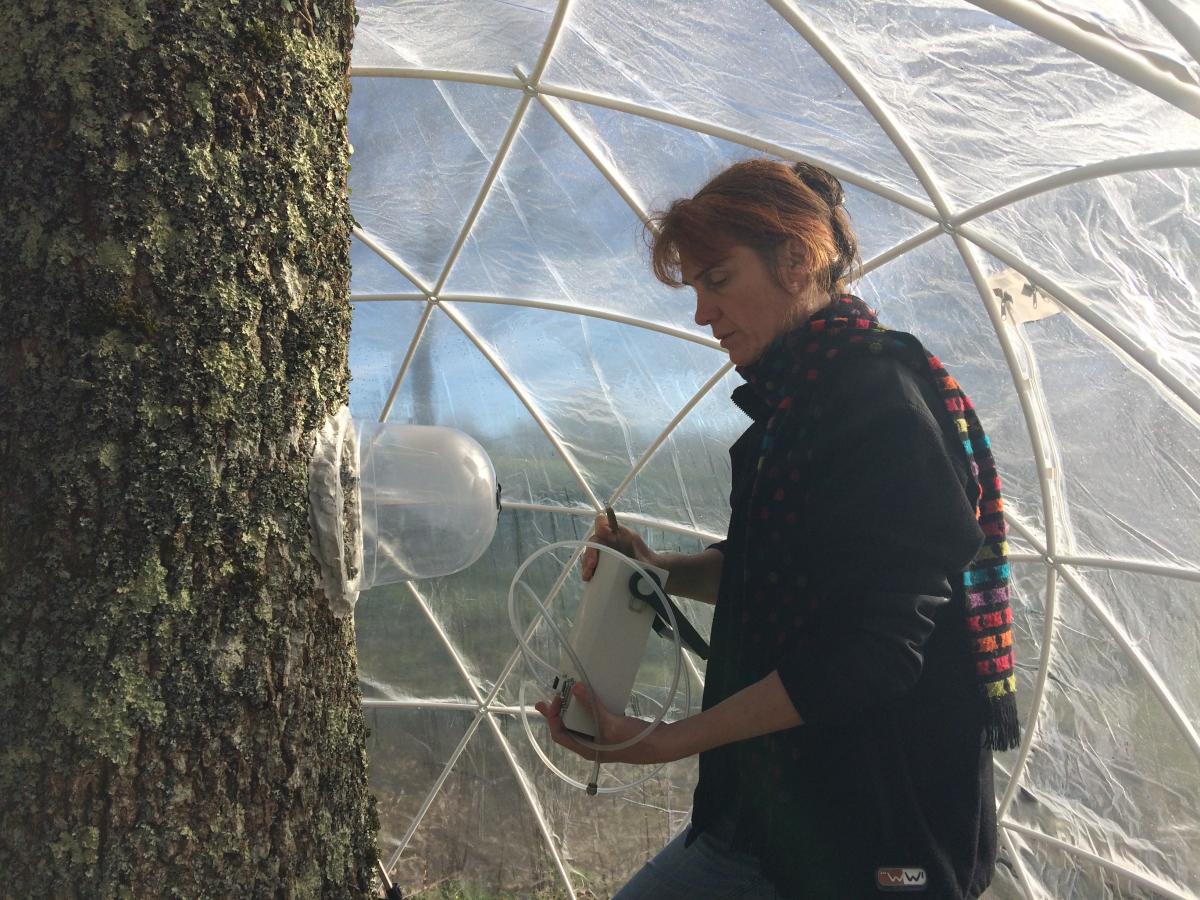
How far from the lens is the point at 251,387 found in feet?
5.76

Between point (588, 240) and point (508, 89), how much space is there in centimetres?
149

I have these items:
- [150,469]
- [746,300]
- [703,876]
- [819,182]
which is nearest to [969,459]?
[746,300]

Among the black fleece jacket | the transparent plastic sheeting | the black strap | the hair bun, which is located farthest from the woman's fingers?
the transparent plastic sheeting

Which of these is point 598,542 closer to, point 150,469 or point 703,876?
point 703,876

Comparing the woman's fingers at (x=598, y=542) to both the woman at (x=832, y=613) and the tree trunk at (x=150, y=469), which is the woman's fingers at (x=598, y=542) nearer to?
the woman at (x=832, y=613)

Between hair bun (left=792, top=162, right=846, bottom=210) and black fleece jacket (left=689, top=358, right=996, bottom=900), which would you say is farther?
hair bun (left=792, top=162, right=846, bottom=210)

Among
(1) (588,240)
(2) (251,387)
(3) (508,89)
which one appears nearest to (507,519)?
(1) (588,240)

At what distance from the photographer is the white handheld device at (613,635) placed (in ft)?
10.4

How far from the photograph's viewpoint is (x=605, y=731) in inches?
114

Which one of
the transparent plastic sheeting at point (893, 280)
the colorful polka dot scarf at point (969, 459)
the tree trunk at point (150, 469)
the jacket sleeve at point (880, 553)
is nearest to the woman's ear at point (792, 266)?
the colorful polka dot scarf at point (969, 459)

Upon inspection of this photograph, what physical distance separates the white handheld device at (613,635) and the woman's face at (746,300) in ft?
2.88

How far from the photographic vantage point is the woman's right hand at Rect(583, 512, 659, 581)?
337cm

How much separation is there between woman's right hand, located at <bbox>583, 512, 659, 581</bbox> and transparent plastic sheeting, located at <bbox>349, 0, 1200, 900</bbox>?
2443 millimetres

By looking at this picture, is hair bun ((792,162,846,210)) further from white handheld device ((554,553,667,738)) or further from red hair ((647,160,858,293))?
white handheld device ((554,553,667,738))
